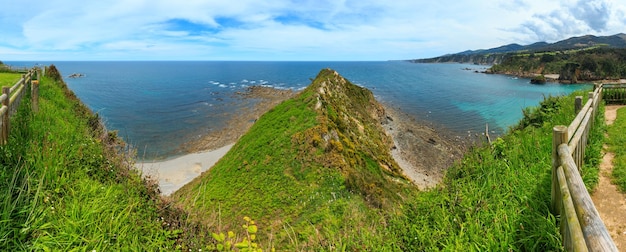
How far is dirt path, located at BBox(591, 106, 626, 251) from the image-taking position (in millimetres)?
4648

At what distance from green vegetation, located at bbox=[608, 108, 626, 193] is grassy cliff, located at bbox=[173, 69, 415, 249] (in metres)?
6.61

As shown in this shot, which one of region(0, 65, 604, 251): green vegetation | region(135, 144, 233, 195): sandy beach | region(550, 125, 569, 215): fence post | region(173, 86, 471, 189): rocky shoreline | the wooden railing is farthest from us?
region(173, 86, 471, 189): rocky shoreline

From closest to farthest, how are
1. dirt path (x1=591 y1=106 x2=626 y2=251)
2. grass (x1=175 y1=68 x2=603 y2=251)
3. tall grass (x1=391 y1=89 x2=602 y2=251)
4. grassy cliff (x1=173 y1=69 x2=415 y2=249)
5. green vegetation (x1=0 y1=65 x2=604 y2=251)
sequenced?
tall grass (x1=391 y1=89 x2=602 y2=251), dirt path (x1=591 y1=106 x2=626 y2=251), green vegetation (x1=0 y1=65 x2=604 y2=251), grass (x1=175 y1=68 x2=603 y2=251), grassy cliff (x1=173 y1=69 x2=415 y2=249)

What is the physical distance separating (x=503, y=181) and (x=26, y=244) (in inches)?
327

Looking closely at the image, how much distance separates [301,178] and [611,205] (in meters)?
14.5

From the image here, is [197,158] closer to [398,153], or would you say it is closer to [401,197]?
[398,153]

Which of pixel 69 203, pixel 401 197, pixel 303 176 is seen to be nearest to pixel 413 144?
pixel 401 197

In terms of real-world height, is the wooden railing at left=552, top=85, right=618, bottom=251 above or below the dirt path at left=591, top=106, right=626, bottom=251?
above

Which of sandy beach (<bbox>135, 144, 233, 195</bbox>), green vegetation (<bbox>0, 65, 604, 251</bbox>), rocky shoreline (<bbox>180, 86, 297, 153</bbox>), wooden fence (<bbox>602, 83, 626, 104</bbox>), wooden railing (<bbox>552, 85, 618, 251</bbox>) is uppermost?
wooden fence (<bbox>602, 83, 626, 104</bbox>)

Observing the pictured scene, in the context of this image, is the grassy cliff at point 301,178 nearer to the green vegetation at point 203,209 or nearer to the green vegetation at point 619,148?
the green vegetation at point 203,209

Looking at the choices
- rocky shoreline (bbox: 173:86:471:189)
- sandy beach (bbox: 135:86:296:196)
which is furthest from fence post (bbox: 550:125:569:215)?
rocky shoreline (bbox: 173:86:471:189)

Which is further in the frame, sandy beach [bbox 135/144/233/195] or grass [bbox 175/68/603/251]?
sandy beach [bbox 135/144/233/195]

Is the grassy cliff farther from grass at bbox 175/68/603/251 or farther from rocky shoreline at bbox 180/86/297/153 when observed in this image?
rocky shoreline at bbox 180/86/297/153

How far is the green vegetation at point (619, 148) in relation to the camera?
20.0ft
